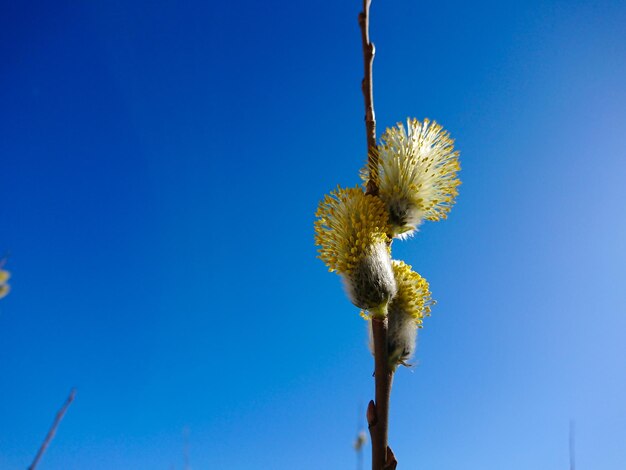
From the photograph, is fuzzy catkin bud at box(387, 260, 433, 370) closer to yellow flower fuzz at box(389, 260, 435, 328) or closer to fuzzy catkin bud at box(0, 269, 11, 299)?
yellow flower fuzz at box(389, 260, 435, 328)

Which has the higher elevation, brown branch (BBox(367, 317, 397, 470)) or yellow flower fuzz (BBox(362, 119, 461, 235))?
yellow flower fuzz (BBox(362, 119, 461, 235))

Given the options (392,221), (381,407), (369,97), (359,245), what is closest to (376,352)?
(381,407)

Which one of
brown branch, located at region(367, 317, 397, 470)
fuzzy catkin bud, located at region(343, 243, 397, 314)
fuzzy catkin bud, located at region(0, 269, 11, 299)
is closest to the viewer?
fuzzy catkin bud, located at region(0, 269, 11, 299)

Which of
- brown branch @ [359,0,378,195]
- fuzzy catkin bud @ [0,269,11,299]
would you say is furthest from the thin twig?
fuzzy catkin bud @ [0,269,11,299]

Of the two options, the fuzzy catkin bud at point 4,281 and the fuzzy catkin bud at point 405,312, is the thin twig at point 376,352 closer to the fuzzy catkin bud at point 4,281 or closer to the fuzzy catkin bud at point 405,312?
the fuzzy catkin bud at point 405,312

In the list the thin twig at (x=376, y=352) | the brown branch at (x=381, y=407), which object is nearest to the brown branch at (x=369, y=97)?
the thin twig at (x=376, y=352)

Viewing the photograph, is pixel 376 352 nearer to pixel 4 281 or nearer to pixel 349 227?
pixel 349 227

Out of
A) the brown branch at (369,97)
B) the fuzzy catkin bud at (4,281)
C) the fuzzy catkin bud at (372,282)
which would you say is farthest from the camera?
the brown branch at (369,97)
